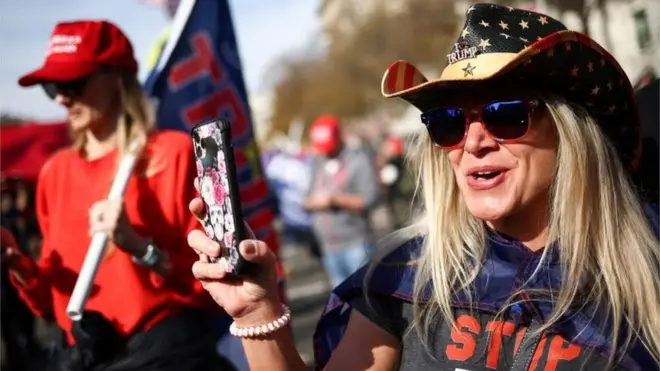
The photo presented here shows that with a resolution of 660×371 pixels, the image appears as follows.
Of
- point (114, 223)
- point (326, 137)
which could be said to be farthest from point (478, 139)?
point (326, 137)

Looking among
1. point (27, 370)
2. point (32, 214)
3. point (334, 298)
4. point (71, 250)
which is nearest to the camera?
point (334, 298)

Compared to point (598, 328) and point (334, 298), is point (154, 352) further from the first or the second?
point (598, 328)

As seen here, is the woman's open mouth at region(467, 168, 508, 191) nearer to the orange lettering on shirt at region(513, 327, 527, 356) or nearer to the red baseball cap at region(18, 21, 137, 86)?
the orange lettering on shirt at region(513, 327, 527, 356)

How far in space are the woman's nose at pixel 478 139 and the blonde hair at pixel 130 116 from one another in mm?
1181

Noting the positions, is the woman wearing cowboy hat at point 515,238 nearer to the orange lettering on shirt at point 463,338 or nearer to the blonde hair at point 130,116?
the orange lettering on shirt at point 463,338

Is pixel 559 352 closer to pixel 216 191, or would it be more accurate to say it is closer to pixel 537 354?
pixel 537 354

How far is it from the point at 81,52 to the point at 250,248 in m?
1.37

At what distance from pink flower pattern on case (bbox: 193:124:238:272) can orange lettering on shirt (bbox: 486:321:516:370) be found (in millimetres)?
641

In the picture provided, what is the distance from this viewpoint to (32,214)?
7289 mm

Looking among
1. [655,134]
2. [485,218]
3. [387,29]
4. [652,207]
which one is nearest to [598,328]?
[485,218]

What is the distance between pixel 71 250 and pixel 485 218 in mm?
1378

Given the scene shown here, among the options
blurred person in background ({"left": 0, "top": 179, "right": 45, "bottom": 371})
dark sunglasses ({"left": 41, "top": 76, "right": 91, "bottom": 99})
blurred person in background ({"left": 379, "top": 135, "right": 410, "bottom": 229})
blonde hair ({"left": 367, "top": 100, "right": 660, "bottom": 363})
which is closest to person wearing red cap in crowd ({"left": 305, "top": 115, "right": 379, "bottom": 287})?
blurred person in background ({"left": 379, "top": 135, "right": 410, "bottom": 229})

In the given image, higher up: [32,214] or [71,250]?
[71,250]

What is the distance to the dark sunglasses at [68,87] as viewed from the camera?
2617 millimetres
